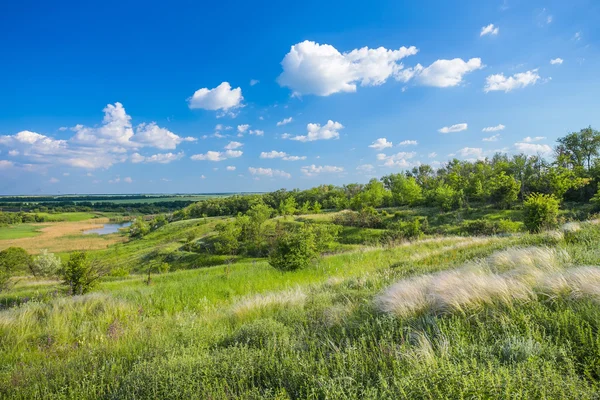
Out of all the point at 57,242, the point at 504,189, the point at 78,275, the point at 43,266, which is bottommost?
the point at 57,242

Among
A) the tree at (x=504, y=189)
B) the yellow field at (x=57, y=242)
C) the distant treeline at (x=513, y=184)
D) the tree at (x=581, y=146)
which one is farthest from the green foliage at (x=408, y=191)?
the yellow field at (x=57, y=242)

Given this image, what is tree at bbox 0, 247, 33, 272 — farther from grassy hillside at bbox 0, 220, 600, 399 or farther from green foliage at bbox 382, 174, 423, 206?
green foliage at bbox 382, 174, 423, 206

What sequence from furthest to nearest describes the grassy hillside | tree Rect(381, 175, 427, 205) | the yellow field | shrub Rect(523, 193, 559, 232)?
the yellow field < tree Rect(381, 175, 427, 205) < shrub Rect(523, 193, 559, 232) < the grassy hillside

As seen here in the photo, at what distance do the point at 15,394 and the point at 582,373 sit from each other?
226 inches

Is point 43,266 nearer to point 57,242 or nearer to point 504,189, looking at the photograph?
point 57,242

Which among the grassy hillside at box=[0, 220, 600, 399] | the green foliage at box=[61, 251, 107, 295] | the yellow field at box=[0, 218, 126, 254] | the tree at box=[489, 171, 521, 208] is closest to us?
the grassy hillside at box=[0, 220, 600, 399]

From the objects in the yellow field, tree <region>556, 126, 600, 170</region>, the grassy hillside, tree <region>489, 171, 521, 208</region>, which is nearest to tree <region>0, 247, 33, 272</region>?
the yellow field

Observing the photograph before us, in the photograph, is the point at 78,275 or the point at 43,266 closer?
the point at 78,275

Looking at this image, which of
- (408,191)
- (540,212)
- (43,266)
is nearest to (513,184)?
(408,191)

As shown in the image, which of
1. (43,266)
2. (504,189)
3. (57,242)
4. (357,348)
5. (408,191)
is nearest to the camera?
(357,348)

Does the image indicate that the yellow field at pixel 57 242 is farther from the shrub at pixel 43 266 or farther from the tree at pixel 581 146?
the tree at pixel 581 146

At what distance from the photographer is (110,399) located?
2.89m

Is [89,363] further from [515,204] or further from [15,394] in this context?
[515,204]

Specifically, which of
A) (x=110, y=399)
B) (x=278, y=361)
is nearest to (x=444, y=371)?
(x=278, y=361)
